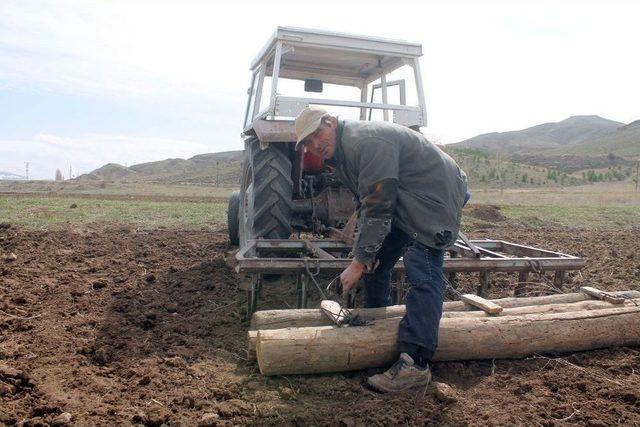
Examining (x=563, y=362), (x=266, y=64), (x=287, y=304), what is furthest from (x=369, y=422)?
(x=266, y=64)

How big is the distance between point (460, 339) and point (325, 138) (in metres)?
1.44

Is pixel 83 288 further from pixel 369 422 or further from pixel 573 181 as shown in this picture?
pixel 573 181

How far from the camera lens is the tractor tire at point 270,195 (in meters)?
5.07

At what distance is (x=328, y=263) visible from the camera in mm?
4184

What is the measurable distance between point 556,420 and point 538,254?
2.80 m

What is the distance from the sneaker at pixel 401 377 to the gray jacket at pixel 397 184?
605 mm

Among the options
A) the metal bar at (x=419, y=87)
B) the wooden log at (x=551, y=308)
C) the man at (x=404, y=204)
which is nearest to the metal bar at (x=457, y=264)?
the wooden log at (x=551, y=308)

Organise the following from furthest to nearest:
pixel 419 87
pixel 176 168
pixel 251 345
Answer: pixel 176 168 → pixel 419 87 → pixel 251 345

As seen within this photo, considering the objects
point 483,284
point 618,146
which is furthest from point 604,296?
point 618,146

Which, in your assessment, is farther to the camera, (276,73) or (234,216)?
(234,216)

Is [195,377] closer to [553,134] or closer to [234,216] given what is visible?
[234,216]

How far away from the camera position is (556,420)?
9.42ft

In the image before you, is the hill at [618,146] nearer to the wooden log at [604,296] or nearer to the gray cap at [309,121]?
the wooden log at [604,296]

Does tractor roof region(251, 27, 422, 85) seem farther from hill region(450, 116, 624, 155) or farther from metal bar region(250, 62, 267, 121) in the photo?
hill region(450, 116, 624, 155)
